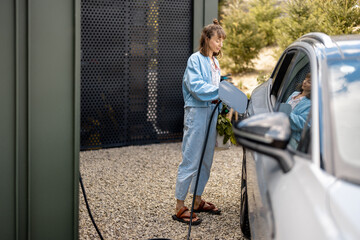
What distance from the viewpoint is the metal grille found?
8086mm

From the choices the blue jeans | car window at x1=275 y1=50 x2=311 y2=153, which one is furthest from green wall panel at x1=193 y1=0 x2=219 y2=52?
car window at x1=275 y1=50 x2=311 y2=153

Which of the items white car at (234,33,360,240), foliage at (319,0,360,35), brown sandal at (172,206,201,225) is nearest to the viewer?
white car at (234,33,360,240)

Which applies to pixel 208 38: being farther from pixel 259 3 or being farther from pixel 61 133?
pixel 259 3

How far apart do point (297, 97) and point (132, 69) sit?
542 cm

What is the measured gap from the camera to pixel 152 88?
8609 millimetres

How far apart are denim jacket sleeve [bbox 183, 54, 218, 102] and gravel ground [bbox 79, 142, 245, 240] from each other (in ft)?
4.19

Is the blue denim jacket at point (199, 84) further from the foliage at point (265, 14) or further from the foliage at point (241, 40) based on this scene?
the foliage at point (265, 14)

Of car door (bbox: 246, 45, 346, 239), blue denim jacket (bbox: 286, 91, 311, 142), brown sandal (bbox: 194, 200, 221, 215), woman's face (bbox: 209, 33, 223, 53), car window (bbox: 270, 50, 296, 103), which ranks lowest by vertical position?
brown sandal (bbox: 194, 200, 221, 215)

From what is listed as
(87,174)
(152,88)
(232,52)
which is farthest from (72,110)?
(232,52)

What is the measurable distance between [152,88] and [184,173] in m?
4.04

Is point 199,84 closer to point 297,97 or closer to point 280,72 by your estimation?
point 280,72


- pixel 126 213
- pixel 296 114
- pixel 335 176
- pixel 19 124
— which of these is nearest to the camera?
pixel 335 176

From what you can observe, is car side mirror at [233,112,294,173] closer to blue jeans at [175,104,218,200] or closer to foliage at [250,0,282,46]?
blue jeans at [175,104,218,200]

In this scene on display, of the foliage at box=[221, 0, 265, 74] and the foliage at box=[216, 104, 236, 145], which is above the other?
the foliage at box=[221, 0, 265, 74]
